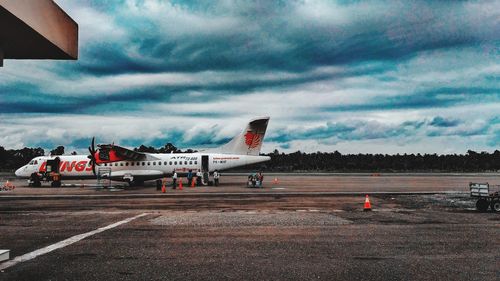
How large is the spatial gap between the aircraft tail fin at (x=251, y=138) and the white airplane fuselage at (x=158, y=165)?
28.7 inches

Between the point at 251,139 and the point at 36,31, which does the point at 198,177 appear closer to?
the point at 251,139

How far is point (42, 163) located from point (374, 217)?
125 feet

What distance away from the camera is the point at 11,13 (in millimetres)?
5707

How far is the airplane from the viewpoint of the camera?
40.7 metres

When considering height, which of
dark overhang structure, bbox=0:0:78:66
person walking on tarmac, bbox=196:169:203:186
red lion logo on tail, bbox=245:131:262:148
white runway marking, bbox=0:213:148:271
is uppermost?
red lion logo on tail, bbox=245:131:262:148

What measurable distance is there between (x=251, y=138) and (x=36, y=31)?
3504 centimetres

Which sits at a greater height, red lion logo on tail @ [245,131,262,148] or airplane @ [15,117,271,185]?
red lion logo on tail @ [245,131,262,148]

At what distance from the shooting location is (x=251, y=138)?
41125 mm

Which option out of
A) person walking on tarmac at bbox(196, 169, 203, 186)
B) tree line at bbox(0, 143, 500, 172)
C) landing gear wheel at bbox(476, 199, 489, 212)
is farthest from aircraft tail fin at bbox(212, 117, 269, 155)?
tree line at bbox(0, 143, 500, 172)

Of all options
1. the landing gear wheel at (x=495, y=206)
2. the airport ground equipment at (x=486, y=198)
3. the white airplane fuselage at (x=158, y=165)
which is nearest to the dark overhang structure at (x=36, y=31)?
the airport ground equipment at (x=486, y=198)

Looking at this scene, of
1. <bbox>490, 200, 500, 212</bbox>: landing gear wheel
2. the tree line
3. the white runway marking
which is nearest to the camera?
the white runway marking

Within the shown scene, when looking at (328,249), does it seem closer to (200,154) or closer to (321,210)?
(321,210)

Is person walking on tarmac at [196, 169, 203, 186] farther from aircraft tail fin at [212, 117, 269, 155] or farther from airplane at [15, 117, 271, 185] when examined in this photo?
aircraft tail fin at [212, 117, 269, 155]

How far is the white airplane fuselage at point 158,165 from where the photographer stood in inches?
1608
